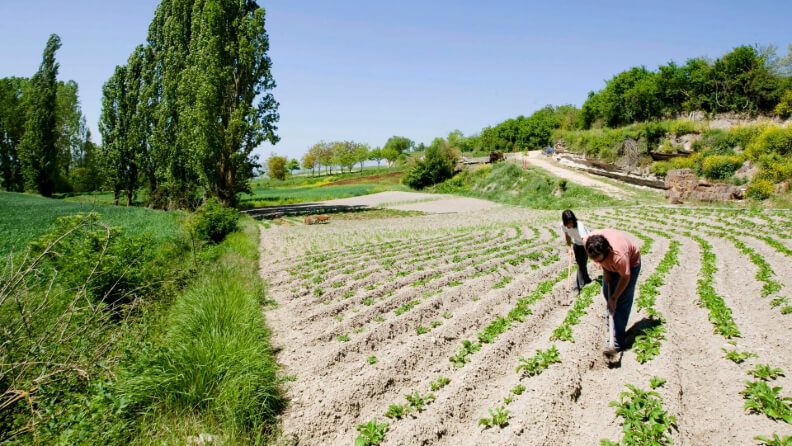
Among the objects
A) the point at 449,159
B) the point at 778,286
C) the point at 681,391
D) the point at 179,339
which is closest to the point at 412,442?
the point at 681,391

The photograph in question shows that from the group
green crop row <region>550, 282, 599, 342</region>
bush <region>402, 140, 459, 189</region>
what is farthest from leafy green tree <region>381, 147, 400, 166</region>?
green crop row <region>550, 282, 599, 342</region>

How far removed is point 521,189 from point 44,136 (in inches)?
1681

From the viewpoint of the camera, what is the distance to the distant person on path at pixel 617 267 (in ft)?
15.5

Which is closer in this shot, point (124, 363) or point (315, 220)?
point (124, 363)

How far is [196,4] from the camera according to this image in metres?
25.0

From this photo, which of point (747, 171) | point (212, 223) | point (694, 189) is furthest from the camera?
point (747, 171)

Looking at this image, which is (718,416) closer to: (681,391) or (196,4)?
(681,391)

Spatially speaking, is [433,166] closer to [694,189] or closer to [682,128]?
[682,128]

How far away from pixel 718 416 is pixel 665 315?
9.10 ft

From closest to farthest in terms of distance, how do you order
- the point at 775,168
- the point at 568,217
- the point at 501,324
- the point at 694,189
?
the point at 501,324 < the point at 568,217 < the point at 775,168 < the point at 694,189

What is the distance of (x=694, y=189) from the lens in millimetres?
22281

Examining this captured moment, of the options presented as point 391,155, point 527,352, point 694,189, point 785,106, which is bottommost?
point 527,352

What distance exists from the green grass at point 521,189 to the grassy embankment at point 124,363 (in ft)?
79.9

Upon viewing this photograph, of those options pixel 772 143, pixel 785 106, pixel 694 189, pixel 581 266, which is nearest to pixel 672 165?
pixel 772 143
